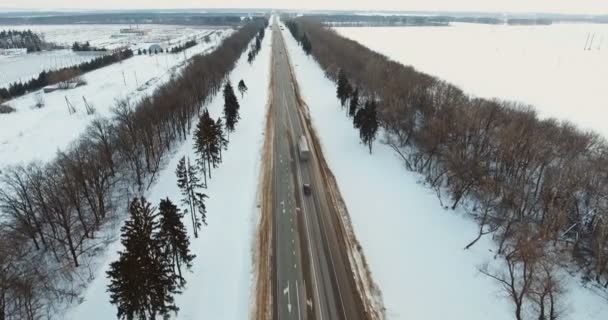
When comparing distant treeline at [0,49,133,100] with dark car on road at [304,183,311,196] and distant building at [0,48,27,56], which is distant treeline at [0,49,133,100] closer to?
distant building at [0,48,27,56]

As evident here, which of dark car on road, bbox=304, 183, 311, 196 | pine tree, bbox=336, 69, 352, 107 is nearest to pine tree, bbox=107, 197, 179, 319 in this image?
dark car on road, bbox=304, 183, 311, 196

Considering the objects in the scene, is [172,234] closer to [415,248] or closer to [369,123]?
[415,248]

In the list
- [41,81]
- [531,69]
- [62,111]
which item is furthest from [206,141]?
[531,69]

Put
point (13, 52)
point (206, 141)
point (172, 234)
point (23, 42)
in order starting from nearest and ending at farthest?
1. point (172, 234)
2. point (206, 141)
3. point (13, 52)
4. point (23, 42)

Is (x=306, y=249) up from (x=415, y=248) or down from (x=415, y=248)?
up

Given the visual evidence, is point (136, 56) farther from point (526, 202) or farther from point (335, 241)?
point (526, 202)

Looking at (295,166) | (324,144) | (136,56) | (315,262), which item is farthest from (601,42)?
(136,56)
